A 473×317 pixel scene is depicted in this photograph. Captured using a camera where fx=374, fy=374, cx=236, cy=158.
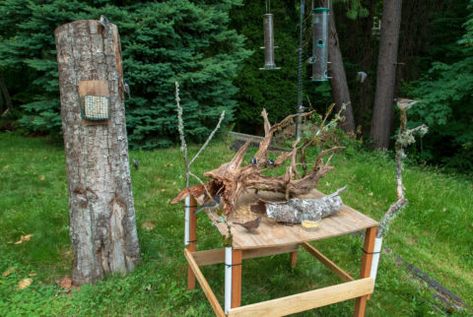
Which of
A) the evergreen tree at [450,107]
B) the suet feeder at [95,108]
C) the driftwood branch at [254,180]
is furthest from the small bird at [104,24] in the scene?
the evergreen tree at [450,107]

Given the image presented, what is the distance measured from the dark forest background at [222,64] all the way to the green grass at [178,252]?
1166mm

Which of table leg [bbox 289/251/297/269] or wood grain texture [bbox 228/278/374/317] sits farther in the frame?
table leg [bbox 289/251/297/269]

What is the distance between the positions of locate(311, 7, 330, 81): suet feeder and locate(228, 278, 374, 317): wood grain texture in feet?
14.8

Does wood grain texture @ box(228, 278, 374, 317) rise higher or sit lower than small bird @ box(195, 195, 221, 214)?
lower

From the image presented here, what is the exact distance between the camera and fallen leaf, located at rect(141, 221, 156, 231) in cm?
368

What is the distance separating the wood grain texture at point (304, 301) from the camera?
1944 millimetres

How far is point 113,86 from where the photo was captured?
2.64 m

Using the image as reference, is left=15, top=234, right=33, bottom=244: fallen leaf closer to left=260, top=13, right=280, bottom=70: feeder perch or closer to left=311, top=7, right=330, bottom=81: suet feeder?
left=260, top=13, right=280, bottom=70: feeder perch

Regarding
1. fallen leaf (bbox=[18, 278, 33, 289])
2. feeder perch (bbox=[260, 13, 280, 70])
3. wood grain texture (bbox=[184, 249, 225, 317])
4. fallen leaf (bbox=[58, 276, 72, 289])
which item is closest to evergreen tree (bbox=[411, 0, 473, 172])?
feeder perch (bbox=[260, 13, 280, 70])

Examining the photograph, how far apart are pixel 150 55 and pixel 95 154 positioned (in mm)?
3846

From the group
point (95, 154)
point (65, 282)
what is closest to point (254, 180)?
point (95, 154)

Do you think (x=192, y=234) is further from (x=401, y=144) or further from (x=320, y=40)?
(x=320, y=40)

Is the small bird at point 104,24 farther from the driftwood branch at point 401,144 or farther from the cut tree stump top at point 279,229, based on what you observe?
the driftwood branch at point 401,144

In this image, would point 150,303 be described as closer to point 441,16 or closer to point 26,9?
point 26,9
